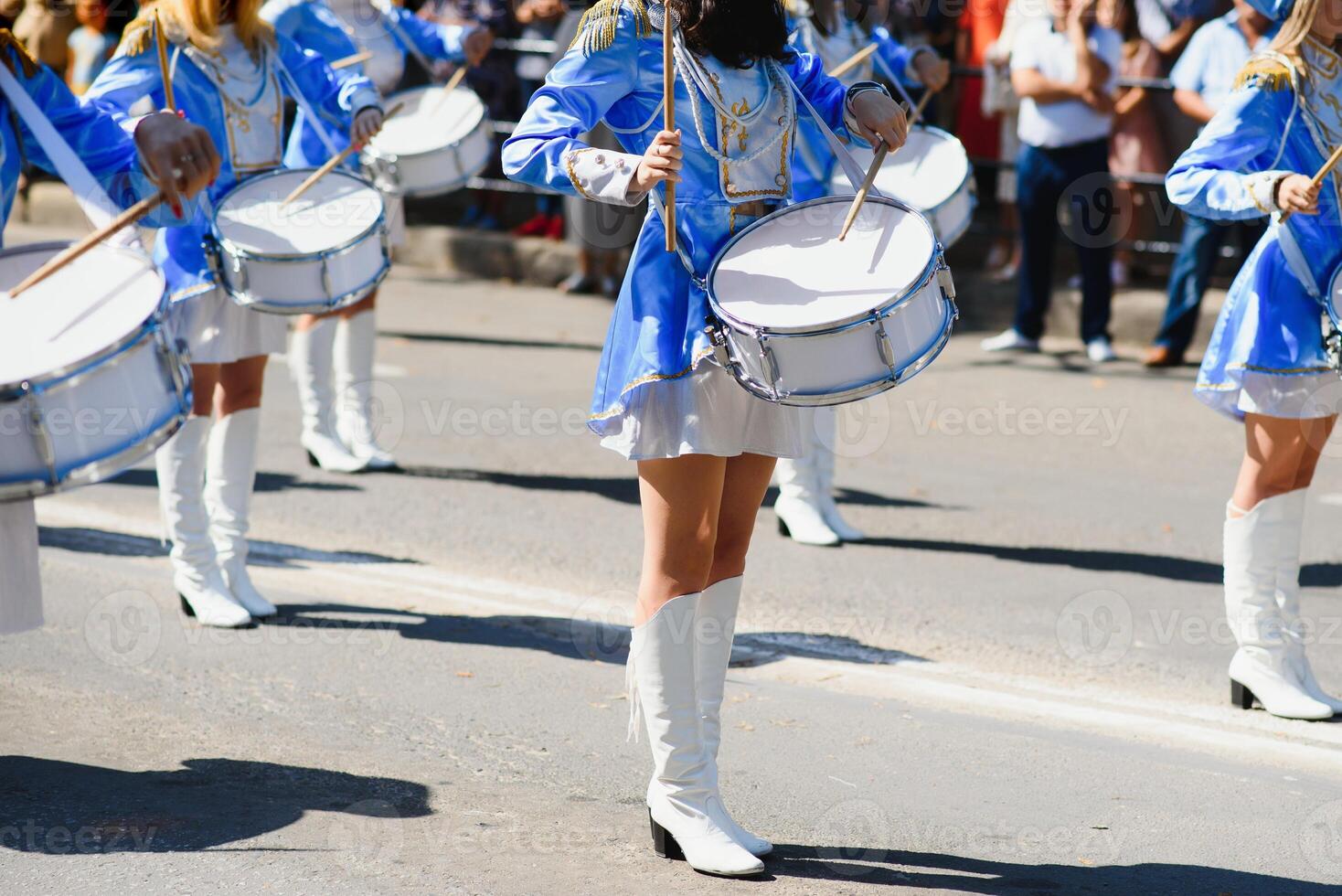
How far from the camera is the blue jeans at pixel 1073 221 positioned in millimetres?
10383

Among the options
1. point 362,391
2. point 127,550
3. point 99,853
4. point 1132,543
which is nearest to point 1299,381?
point 1132,543

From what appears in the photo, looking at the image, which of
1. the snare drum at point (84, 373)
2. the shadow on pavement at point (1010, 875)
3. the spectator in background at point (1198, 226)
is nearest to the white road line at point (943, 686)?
the shadow on pavement at point (1010, 875)

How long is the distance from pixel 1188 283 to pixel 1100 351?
25.3 inches

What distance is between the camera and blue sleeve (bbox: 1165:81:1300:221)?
441 cm

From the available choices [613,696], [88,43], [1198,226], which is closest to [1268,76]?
[613,696]

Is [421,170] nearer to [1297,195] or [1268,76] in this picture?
[1268,76]

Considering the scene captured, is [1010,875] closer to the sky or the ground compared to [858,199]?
closer to the ground

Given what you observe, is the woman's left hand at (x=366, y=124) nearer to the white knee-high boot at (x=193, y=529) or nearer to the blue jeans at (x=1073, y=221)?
the white knee-high boot at (x=193, y=529)

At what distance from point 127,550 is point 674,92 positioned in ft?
11.6

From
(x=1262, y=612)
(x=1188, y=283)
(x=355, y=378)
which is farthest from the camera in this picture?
(x=1188, y=283)

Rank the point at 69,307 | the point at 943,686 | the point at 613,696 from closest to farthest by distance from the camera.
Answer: the point at 69,307, the point at 613,696, the point at 943,686

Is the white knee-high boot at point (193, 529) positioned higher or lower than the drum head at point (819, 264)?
lower

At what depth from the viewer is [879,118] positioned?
3.74 m

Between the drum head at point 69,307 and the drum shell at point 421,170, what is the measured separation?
181 inches
